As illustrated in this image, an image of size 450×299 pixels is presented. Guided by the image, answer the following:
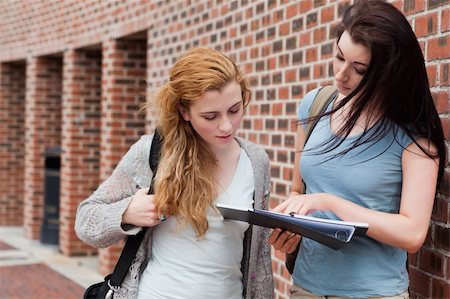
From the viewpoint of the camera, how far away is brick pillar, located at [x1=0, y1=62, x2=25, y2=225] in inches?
467

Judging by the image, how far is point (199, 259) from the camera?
2582 millimetres

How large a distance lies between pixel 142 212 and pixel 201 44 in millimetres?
3492

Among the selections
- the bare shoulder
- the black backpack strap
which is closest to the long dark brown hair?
the bare shoulder

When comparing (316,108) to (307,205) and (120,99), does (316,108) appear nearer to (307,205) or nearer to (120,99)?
(307,205)

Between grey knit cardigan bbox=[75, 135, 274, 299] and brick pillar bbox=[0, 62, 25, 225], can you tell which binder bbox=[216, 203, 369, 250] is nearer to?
grey knit cardigan bbox=[75, 135, 274, 299]

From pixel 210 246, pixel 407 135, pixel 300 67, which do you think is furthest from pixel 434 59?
pixel 300 67

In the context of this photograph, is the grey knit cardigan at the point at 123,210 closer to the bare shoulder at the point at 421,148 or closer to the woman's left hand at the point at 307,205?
the woman's left hand at the point at 307,205

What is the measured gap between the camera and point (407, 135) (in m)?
2.40

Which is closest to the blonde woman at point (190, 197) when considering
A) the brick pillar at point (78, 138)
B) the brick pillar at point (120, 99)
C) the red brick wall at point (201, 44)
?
the red brick wall at point (201, 44)

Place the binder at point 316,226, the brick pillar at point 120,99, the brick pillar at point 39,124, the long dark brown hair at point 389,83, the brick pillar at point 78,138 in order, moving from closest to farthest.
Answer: the binder at point 316,226 → the long dark brown hair at point 389,83 → the brick pillar at point 120,99 → the brick pillar at point 78,138 → the brick pillar at point 39,124

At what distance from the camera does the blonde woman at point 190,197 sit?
256 cm

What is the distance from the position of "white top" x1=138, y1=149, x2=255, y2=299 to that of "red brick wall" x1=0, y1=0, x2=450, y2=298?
30.9 inches

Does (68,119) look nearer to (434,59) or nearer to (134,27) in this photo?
(134,27)

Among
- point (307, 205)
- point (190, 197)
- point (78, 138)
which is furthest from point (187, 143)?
point (78, 138)
